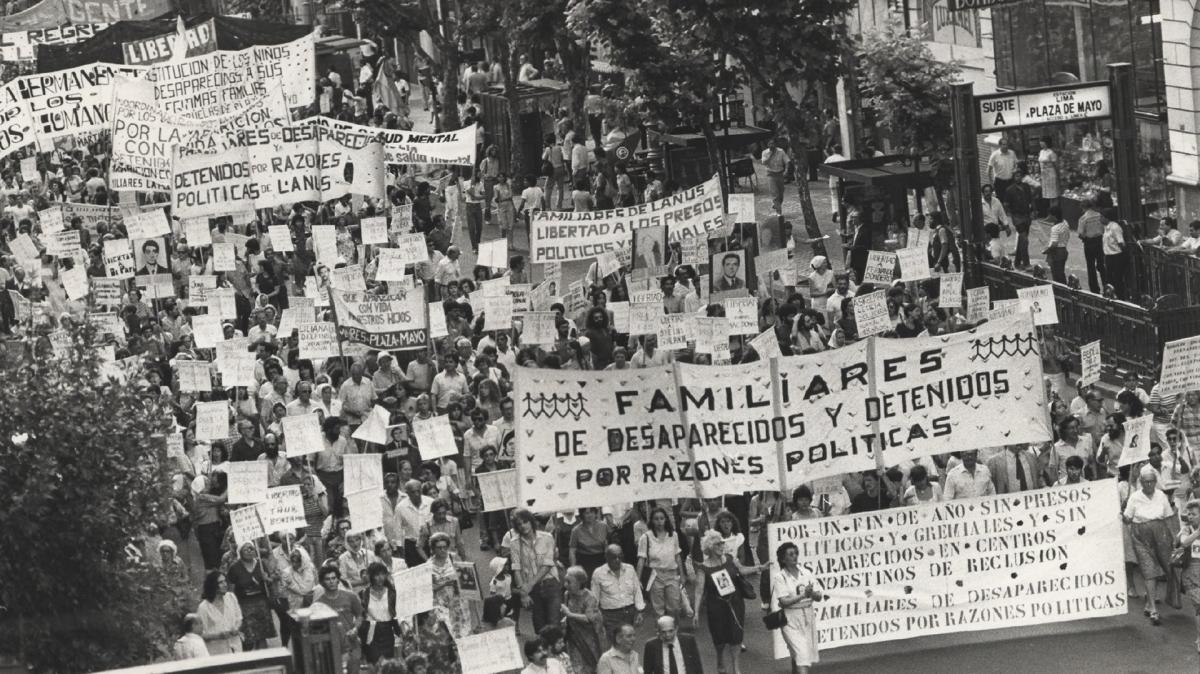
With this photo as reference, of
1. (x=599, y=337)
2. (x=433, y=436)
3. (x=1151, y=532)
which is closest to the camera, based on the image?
(x=1151, y=532)

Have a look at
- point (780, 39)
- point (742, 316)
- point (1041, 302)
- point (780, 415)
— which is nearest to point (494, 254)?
point (742, 316)

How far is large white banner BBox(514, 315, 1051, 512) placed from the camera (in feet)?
59.7

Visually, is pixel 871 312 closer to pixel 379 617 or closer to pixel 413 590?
pixel 379 617

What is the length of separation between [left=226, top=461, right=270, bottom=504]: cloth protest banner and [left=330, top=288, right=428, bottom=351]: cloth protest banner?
557 centimetres

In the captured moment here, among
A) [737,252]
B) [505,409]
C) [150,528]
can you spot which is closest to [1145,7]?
[737,252]

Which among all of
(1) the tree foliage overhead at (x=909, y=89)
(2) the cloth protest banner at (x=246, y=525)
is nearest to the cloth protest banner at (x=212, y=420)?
(2) the cloth protest banner at (x=246, y=525)

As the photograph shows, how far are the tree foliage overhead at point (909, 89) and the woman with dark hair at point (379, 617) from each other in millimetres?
18044

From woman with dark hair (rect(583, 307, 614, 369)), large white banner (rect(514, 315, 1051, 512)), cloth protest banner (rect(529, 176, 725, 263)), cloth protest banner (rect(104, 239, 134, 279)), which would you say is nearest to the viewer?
large white banner (rect(514, 315, 1051, 512))

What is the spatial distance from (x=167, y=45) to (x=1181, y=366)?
2452cm

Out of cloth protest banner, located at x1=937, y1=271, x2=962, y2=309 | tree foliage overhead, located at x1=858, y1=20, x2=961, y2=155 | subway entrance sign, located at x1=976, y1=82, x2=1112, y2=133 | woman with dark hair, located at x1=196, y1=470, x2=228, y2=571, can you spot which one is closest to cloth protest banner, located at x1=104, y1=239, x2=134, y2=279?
woman with dark hair, located at x1=196, y1=470, x2=228, y2=571

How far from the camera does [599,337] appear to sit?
25734 mm

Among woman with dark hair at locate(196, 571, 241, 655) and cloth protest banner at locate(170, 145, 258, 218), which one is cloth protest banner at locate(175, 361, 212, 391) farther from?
woman with dark hair at locate(196, 571, 241, 655)

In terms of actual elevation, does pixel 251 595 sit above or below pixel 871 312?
below

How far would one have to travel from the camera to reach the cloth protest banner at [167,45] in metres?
40.4
